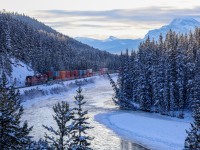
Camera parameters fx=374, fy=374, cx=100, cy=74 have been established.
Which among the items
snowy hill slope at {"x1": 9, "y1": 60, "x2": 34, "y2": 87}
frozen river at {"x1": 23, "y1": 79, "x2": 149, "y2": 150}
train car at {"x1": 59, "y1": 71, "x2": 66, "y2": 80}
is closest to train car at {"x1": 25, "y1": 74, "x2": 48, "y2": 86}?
snowy hill slope at {"x1": 9, "y1": 60, "x2": 34, "y2": 87}

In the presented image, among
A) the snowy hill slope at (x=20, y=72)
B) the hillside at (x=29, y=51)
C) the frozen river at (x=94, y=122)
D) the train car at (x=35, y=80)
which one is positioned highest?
the hillside at (x=29, y=51)

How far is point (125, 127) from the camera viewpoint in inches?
2259

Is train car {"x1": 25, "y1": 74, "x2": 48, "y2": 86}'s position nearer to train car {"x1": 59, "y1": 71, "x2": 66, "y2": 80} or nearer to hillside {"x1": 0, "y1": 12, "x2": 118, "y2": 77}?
hillside {"x1": 0, "y1": 12, "x2": 118, "y2": 77}

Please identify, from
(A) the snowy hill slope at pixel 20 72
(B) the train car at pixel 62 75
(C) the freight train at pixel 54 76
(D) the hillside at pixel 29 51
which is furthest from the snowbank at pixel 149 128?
(B) the train car at pixel 62 75

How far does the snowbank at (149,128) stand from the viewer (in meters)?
46.7

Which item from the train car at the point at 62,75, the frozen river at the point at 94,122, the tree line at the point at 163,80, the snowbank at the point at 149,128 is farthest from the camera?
the train car at the point at 62,75

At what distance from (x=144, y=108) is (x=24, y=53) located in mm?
61717

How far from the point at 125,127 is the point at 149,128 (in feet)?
12.6

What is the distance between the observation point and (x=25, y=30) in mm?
138375

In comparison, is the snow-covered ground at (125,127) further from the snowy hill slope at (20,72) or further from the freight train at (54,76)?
the freight train at (54,76)

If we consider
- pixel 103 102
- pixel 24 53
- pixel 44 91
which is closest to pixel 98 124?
pixel 103 102

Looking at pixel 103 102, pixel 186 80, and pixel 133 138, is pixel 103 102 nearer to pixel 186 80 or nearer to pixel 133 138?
pixel 186 80

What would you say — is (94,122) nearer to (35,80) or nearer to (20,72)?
(35,80)

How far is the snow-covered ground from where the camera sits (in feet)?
148
